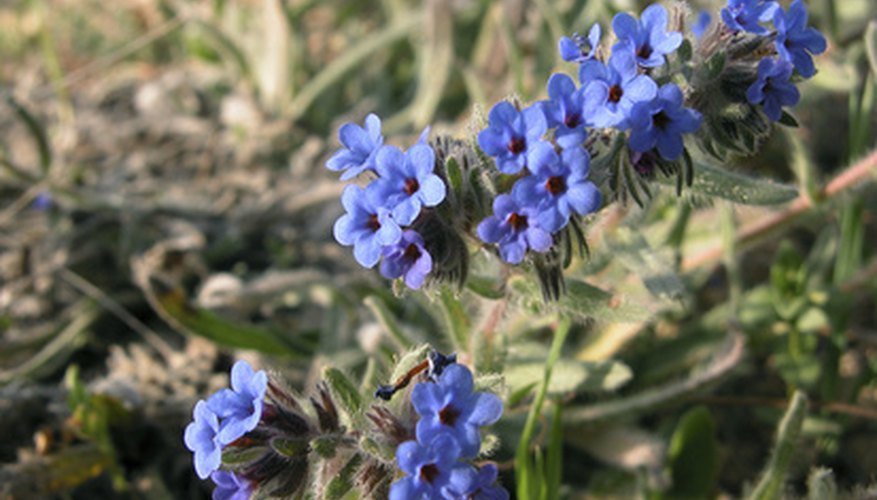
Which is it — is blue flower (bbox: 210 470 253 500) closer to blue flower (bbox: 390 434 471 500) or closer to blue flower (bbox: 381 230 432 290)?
blue flower (bbox: 390 434 471 500)

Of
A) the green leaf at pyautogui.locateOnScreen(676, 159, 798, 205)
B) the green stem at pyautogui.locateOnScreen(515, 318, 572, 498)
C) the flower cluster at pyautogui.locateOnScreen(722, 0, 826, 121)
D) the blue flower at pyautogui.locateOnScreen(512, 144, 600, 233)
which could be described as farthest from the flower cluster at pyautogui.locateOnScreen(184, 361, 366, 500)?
the flower cluster at pyautogui.locateOnScreen(722, 0, 826, 121)

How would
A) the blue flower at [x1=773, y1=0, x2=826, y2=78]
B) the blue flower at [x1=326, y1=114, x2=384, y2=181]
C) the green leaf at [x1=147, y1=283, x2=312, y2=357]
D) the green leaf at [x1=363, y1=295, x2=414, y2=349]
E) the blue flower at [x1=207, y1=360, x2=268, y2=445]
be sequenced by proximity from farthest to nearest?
1. the green leaf at [x1=147, y1=283, x2=312, y2=357]
2. the green leaf at [x1=363, y1=295, x2=414, y2=349]
3. the blue flower at [x1=773, y1=0, x2=826, y2=78]
4. the blue flower at [x1=326, y1=114, x2=384, y2=181]
5. the blue flower at [x1=207, y1=360, x2=268, y2=445]

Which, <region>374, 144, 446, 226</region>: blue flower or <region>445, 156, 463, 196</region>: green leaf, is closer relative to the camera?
<region>374, 144, 446, 226</region>: blue flower

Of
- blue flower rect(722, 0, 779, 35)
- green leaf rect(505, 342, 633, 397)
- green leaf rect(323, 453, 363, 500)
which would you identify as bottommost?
green leaf rect(505, 342, 633, 397)

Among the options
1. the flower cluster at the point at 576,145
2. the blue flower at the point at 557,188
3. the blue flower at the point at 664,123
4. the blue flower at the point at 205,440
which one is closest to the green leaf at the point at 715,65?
the flower cluster at the point at 576,145

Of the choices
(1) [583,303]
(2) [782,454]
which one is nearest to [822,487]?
(2) [782,454]

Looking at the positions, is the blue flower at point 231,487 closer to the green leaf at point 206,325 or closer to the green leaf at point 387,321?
the green leaf at point 387,321

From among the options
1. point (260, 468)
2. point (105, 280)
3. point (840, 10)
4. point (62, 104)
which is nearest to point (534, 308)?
point (260, 468)
